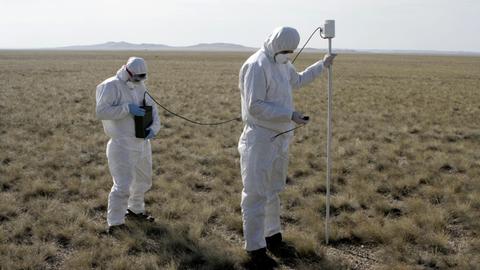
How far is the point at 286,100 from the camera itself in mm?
4258

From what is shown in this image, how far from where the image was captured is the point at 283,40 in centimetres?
397

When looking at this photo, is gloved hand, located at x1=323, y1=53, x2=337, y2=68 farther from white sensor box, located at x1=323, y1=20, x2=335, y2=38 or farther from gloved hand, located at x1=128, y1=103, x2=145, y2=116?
gloved hand, located at x1=128, y1=103, x2=145, y2=116

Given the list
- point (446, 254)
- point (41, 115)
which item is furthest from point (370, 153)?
point (41, 115)

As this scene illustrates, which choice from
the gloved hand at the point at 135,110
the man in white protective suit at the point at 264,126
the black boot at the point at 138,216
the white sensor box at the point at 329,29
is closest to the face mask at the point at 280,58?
the man in white protective suit at the point at 264,126

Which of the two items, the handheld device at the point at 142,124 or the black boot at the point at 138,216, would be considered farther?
the black boot at the point at 138,216

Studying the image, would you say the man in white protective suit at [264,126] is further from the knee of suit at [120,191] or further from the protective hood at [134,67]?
the knee of suit at [120,191]

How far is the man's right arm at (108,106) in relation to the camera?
15.7ft

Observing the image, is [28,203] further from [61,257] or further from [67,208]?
[61,257]

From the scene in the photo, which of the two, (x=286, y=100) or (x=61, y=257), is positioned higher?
(x=286, y=100)

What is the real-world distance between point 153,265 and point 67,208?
2.12 meters

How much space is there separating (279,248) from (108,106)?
7.12ft

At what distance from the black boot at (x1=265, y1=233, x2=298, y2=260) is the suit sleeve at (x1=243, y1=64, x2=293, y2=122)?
1.35 metres

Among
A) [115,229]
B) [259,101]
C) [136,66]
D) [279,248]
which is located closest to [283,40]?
[259,101]

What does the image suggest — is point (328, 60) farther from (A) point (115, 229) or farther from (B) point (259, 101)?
(A) point (115, 229)
